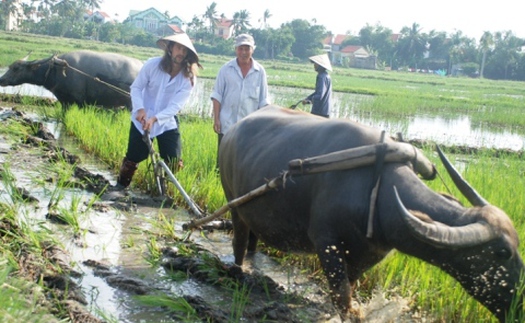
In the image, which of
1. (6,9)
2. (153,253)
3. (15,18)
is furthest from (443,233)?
(15,18)

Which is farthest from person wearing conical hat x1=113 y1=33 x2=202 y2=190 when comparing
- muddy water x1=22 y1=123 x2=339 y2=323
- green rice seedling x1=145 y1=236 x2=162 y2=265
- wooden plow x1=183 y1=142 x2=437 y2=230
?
wooden plow x1=183 y1=142 x2=437 y2=230

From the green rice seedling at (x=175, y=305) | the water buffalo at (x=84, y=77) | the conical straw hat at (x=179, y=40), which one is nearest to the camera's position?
the green rice seedling at (x=175, y=305)

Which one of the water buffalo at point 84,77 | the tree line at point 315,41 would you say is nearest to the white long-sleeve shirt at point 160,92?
the water buffalo at point 84,77

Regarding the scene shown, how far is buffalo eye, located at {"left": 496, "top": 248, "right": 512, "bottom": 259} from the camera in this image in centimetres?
247

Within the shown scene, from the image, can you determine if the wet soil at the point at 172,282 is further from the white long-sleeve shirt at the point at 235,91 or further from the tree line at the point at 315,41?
the tree line at the point at 315,41

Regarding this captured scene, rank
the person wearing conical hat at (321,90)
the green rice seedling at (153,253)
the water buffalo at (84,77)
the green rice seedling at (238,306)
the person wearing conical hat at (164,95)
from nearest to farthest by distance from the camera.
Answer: the green rice seedling at (238,306)
the green rice seedling at (153,253)
the person wearing conical hat at (164,95)
the person wearing conical hat at (321,90)
the water buffalo at (84,77)

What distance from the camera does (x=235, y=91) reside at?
5.57 metres

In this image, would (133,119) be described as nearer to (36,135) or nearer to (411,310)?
(411,310)

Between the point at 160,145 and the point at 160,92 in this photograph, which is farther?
the point at 160,145

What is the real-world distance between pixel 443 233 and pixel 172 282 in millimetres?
1800

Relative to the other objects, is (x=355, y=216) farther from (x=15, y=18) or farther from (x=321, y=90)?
(x=15, y=18)

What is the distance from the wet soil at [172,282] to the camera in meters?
3.13

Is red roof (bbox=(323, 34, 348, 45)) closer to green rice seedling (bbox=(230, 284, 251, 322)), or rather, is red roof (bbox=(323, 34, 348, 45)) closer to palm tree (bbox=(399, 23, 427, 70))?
palm tree (bbox=(399, 23, 427, 70))

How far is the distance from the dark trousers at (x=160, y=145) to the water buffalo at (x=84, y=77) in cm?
547
